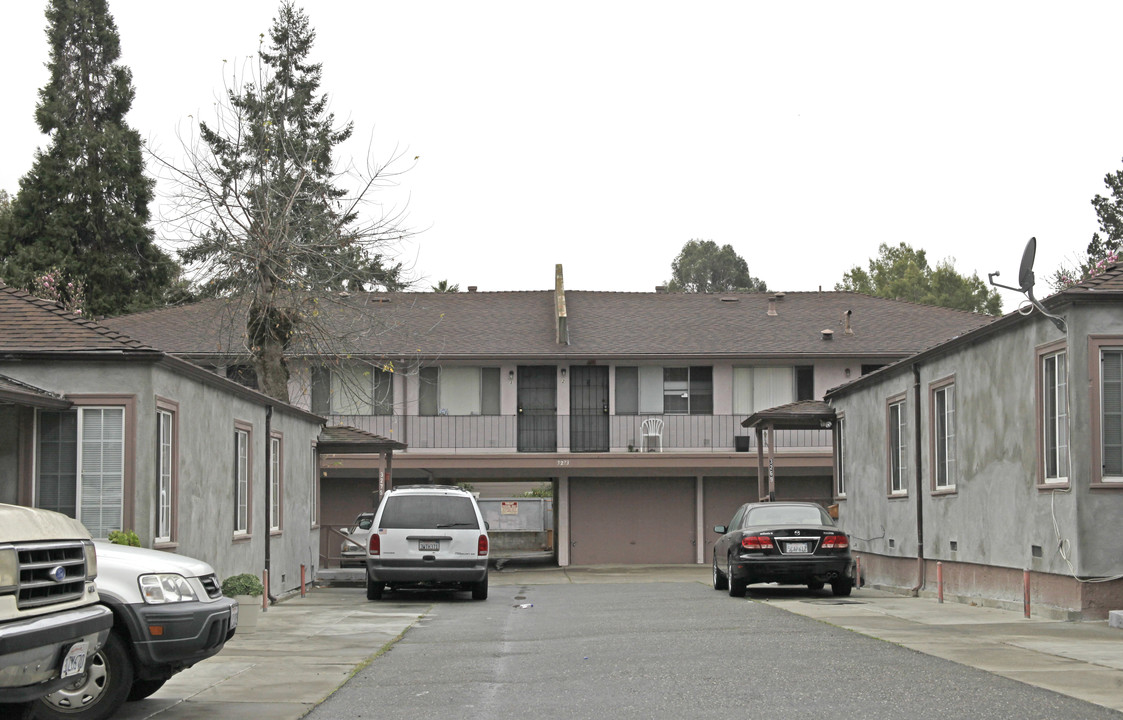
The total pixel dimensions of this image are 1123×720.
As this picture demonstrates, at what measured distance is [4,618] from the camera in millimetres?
6160

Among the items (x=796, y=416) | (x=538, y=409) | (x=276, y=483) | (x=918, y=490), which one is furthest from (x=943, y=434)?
(x=538, y=409)

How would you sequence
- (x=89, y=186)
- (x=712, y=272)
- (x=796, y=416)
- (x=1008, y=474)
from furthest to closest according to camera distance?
(x=712, y=272) < (x=89, y=186) < (x=796, y=416) < (x=1008, y=474)

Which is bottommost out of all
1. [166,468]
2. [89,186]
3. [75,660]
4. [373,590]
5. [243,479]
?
[373,590]

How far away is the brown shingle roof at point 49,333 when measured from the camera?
13.9 m

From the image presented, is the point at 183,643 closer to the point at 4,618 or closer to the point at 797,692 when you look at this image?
the point at 4,618

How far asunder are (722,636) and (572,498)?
2256cm

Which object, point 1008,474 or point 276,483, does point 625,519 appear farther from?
point 1008,474

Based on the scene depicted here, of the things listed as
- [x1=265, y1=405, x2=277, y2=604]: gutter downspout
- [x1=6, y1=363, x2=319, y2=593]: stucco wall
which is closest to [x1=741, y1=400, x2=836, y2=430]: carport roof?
[x1=6, y1=363, x2=319, y2=593]: stucco wall

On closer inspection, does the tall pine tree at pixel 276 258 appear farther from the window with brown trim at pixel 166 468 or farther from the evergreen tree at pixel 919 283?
the evergreen tree at pixel 919 283

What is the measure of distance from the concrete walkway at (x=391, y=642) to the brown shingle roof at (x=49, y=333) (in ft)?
11.1

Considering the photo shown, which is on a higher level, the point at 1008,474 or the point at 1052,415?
the point at 1052,415

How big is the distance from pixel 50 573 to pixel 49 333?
27.1ft

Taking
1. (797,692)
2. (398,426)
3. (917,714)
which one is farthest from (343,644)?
(398,426)

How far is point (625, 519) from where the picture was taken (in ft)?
118
